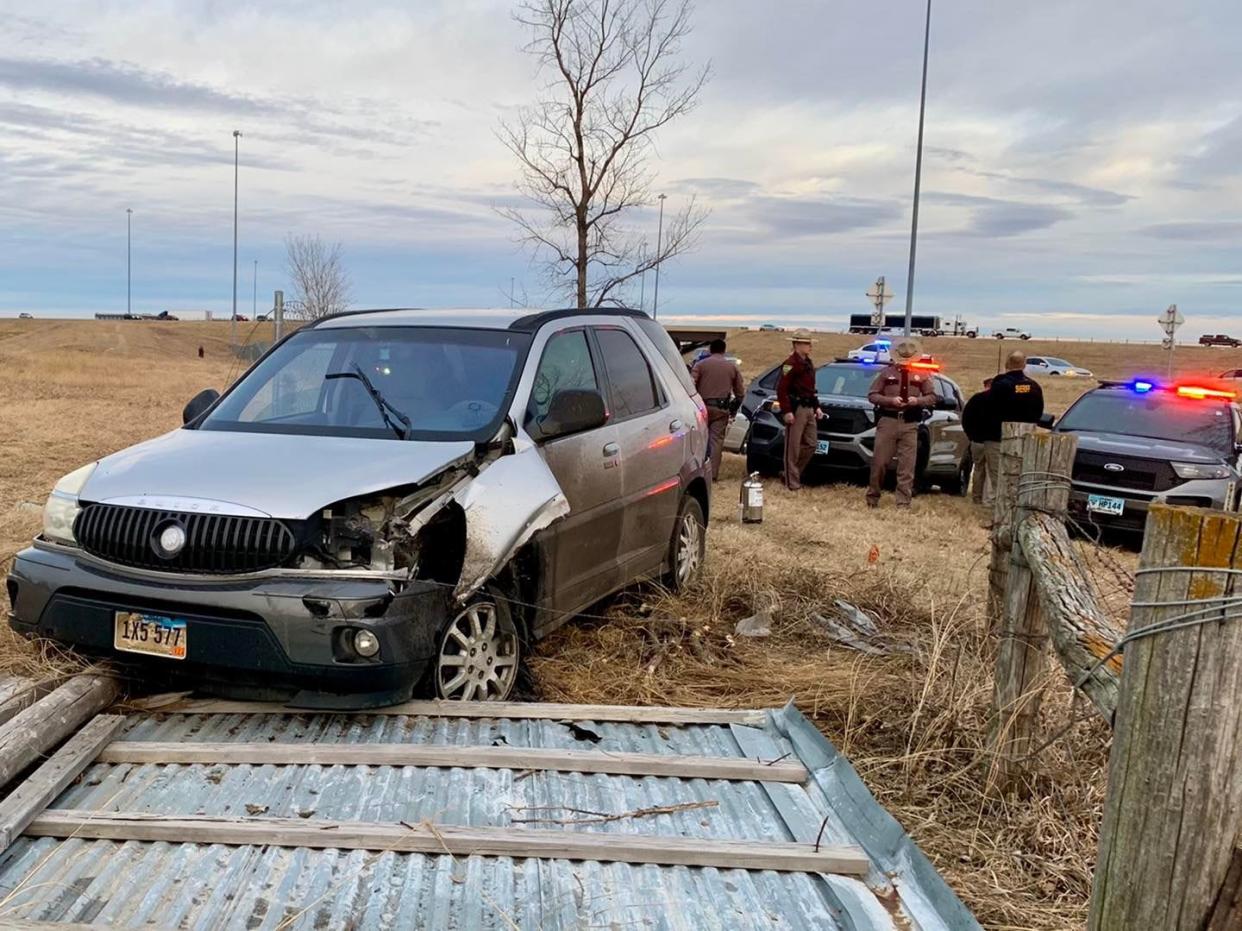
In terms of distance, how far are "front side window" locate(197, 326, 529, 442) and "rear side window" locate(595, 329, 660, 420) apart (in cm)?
78

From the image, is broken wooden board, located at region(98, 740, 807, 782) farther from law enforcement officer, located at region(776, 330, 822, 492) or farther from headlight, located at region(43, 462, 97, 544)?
law enforcement officer, located at region(776, 330, 822, 492)

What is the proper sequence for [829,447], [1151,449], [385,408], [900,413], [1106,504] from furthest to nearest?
[829,447]
[900,413]
[1151,449]
[1106,504]
[385,408]

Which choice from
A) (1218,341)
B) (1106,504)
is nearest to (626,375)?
(1106,504)

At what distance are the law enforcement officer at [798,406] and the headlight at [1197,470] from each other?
380 centimetres

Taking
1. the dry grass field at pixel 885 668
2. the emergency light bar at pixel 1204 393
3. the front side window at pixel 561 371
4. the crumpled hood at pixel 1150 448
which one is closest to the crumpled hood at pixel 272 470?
the front side window at pixel 561 371

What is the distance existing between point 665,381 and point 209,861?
408cm

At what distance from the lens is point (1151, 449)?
9.88 metres

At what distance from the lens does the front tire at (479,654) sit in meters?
4.32

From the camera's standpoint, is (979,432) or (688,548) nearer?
(688,548)

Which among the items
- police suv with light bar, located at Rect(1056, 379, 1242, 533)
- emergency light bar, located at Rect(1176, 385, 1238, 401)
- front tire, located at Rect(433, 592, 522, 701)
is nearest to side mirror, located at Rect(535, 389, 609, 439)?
front tire, located at Rect(433, 592, 522, 701)

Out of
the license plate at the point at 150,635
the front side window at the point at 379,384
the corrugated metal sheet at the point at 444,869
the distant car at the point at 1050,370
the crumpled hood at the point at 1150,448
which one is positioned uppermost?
the distant car at the point at 1050,370

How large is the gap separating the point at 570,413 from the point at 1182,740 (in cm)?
328

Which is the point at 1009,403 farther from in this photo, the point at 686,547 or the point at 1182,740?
the point at 1182,740

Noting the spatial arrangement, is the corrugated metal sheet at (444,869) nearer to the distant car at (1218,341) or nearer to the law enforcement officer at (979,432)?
the law enforcement officer at (979,432)
